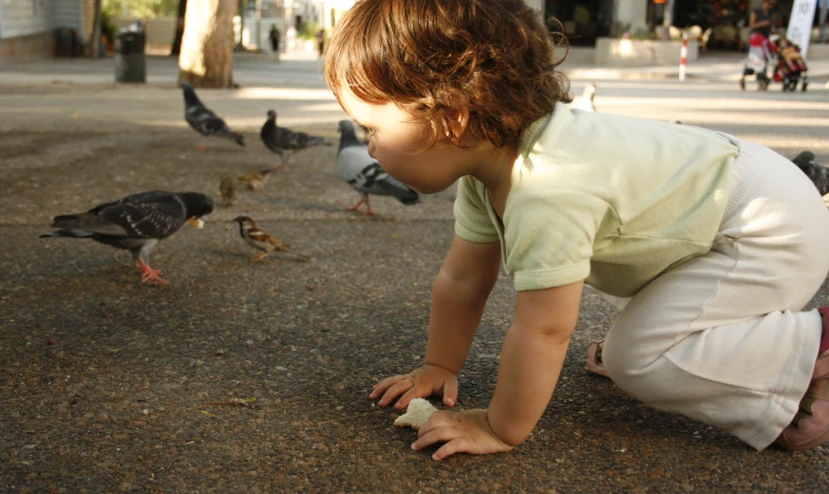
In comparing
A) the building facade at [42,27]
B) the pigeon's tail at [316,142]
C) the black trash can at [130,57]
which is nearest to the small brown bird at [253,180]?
the pigeon's tail at [316,142]

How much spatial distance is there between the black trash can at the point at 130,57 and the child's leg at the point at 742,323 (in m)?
16.7

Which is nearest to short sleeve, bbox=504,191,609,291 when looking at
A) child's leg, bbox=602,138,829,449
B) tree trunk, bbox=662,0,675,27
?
child's leg, bbox=602,138,829,449

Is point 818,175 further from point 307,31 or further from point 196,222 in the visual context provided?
point 307,31

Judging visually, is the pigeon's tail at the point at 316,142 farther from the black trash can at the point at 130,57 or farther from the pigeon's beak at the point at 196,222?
the black trash can at the point at 130,57

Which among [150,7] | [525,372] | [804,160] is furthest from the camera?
[150,7]

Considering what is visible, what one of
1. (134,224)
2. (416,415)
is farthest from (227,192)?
(416,415)

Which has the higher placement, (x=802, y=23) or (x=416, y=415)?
(x=802, y=23)

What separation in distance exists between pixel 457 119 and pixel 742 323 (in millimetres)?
980

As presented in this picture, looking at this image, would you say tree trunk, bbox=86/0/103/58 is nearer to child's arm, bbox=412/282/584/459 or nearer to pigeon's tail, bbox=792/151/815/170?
pigeon's tail, bbox=792/151/815/170

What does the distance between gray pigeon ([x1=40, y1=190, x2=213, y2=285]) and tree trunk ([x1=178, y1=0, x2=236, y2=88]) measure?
10689 millimetres

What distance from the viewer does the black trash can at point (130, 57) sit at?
17.1 meters

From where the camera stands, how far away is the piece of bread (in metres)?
2.40

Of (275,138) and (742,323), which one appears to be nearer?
(742,323)

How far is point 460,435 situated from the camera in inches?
88.5
